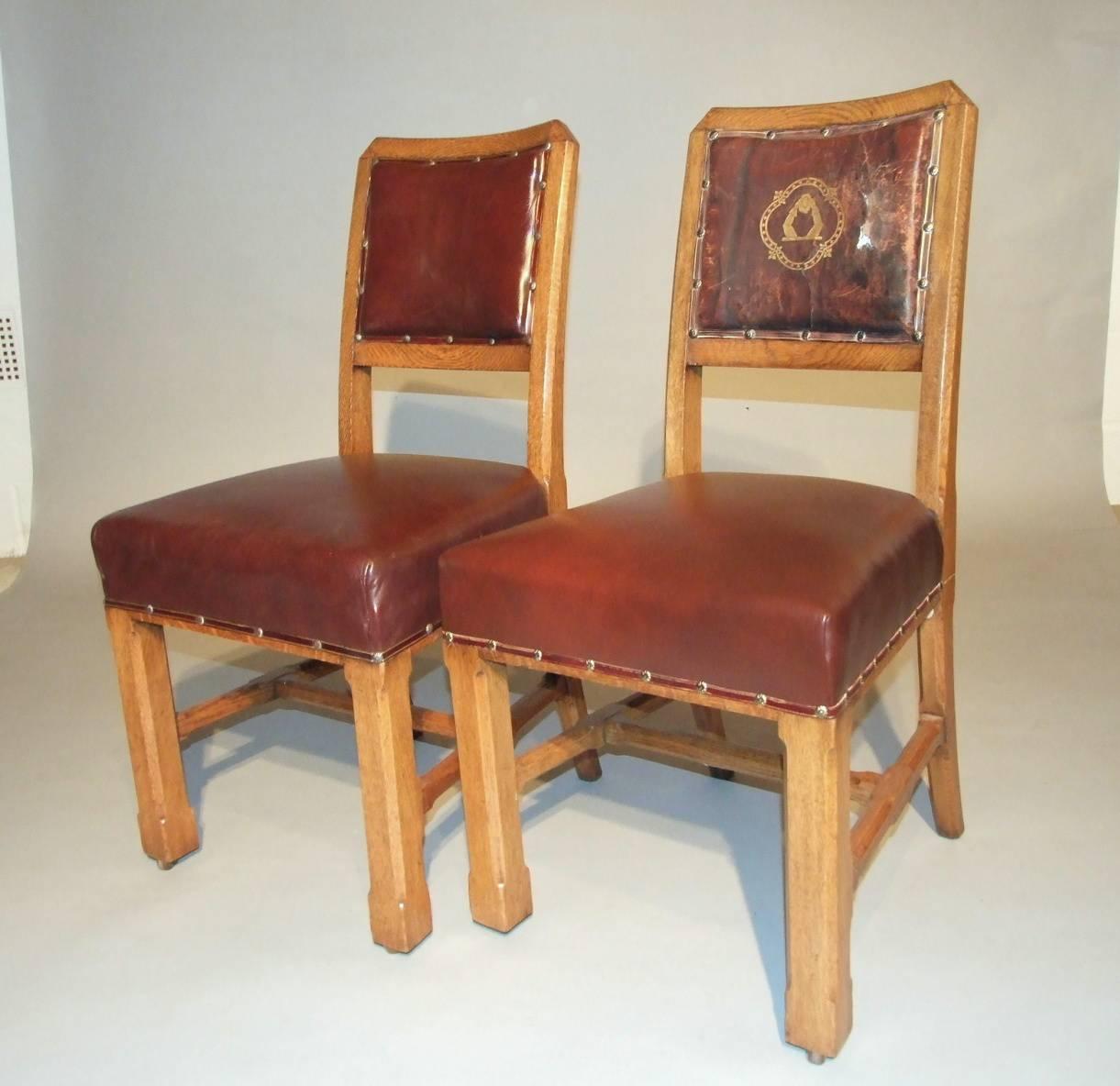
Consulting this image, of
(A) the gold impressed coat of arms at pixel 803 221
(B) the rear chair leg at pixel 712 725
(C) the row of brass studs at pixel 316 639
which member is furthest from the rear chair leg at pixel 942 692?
(C) the row of brass studs at pixel 316 639

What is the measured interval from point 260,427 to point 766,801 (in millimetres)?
1776

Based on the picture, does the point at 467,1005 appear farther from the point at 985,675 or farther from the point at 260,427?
the point at 260,427

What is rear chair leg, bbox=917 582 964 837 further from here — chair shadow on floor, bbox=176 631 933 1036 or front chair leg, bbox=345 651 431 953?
front chair leg, bbox=345 651 431 953

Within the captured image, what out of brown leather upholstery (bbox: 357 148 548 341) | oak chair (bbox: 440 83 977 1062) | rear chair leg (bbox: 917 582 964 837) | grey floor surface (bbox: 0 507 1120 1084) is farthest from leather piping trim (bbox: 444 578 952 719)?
brown leather upholstery (bbox: 357 148 548 341)

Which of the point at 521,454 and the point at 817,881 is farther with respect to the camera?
the point at 521,454

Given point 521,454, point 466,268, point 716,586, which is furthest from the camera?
point 521,454

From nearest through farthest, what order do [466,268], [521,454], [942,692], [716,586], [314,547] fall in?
[716,586] < [314,547] < [942,692] < [466,268] < [521,454]

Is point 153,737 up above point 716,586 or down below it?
below

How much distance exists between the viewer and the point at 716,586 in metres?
1.10

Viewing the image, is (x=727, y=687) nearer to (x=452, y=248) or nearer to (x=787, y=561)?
(x=787, y=561)

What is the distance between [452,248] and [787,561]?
777 mm

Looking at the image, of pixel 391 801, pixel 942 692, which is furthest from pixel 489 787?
pixel 942 692

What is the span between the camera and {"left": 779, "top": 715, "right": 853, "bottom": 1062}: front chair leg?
1.08 metres

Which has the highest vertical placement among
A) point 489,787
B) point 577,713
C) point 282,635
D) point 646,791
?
point 282,635
